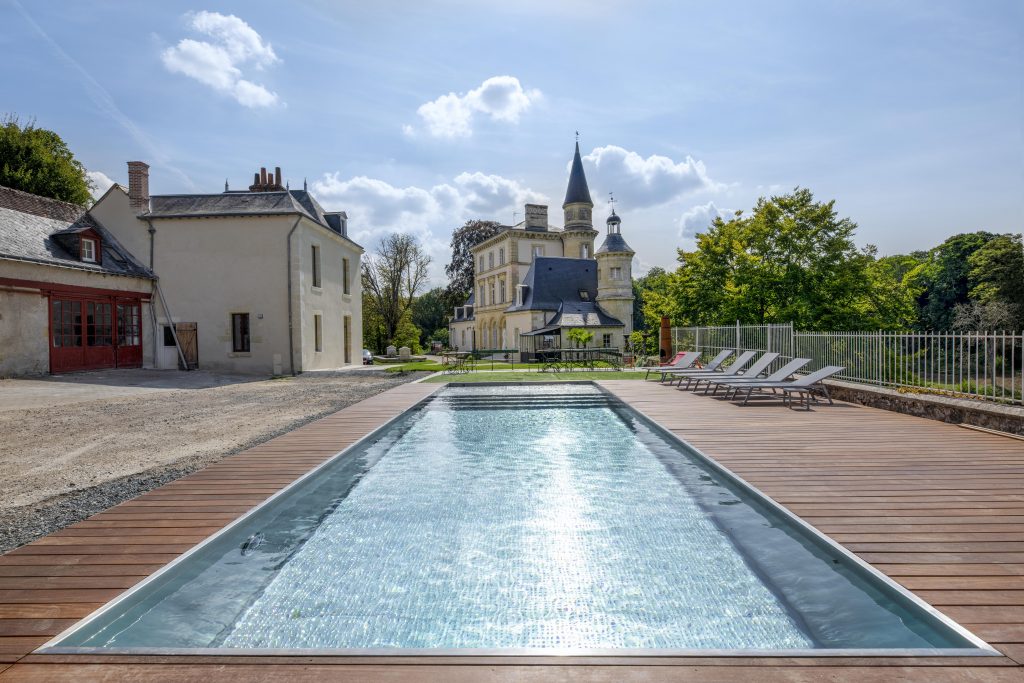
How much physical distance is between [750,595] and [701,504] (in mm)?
1698

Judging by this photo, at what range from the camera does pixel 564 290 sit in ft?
149

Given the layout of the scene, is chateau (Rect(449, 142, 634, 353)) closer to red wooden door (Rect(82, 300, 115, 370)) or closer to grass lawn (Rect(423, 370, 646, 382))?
grass lawn (Rect(423, 370, 646, 382))

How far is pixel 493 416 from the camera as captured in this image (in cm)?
1098

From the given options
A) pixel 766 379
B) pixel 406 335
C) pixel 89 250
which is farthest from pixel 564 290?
pixel 766 379

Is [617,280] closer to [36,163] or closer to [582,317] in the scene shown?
[582,317]

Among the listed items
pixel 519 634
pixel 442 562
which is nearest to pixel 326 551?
pixel 442 562

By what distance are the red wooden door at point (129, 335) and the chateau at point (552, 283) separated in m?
24.5

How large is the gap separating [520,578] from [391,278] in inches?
1614

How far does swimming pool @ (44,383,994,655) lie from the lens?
9.68ft

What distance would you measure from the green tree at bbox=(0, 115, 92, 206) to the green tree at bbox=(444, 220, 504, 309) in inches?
1369

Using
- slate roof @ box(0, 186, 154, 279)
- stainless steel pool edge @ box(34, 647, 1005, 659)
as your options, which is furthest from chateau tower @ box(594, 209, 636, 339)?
stainless steel pool edge @ box(34, 647, 1005, 659)

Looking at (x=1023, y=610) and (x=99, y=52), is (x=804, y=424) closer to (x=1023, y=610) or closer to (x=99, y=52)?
(x=1023, y=610)

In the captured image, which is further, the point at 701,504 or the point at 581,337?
the point at 581,337

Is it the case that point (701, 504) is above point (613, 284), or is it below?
below
